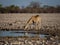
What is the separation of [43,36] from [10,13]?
65 centimetres

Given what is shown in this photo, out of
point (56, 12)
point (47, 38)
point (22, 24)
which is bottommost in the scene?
point (47, 38)

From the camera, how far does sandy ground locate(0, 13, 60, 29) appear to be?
2.70m

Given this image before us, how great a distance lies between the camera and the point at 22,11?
2725 millimetres

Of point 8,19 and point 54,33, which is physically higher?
point 8,19

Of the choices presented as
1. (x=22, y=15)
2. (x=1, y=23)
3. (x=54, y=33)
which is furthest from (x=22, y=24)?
(x=54, y=33)

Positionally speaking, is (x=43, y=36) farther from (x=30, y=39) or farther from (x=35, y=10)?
(x=35, y=10)

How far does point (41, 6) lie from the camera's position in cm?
274

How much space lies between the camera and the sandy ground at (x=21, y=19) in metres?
2.70

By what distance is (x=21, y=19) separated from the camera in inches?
106

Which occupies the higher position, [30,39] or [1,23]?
[1,23]

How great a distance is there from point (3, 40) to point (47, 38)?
70 cm

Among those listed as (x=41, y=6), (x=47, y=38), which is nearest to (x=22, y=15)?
(x=41, y=6)

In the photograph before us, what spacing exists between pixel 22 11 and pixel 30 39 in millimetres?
466

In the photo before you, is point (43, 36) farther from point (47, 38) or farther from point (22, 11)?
point (22, 11)
